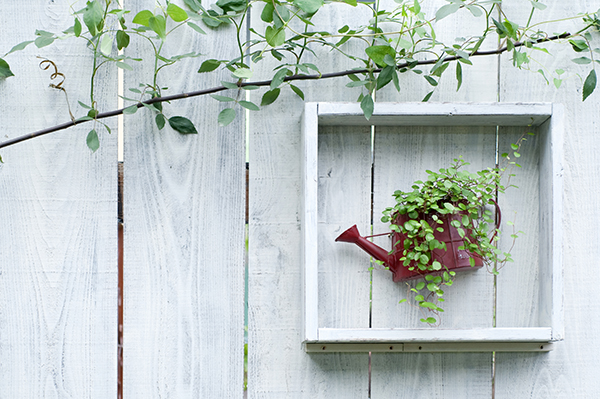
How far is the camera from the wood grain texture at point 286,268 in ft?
3.33

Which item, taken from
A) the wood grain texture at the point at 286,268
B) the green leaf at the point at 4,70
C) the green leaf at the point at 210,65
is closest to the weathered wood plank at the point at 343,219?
the wood grain texture at the point at 286,268

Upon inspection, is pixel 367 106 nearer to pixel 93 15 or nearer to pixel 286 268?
pixel 286 268

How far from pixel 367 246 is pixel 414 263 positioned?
92mm

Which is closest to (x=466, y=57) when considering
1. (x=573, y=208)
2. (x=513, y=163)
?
(x=513, y=163)

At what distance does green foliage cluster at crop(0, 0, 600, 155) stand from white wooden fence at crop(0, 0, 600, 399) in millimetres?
33

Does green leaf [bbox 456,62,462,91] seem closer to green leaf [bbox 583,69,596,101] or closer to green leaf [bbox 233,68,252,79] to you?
green leaf [bbox 583,69,596,101]

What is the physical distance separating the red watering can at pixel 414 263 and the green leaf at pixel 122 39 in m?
0.55

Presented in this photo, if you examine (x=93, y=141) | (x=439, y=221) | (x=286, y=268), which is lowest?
(x=286, y=268)

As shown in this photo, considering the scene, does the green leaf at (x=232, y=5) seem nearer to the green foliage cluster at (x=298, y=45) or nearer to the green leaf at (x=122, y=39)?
the green foliage cluster at (x=298, y=45)

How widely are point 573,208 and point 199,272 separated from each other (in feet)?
2.51

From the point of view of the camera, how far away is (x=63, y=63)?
3.34ft

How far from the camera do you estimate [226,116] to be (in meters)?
0.95

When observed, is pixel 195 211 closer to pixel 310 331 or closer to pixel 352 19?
pixel 310 331

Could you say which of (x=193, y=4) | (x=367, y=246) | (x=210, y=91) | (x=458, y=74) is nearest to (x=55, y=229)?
(x=210, y=91)
